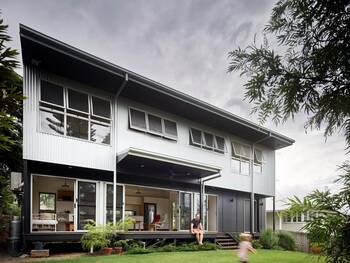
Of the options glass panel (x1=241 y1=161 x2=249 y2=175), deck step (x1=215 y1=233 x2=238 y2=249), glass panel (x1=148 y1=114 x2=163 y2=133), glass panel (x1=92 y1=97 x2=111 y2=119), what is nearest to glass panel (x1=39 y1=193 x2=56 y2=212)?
glass panel (x1=92 y1=97 x2=111 y2=119)

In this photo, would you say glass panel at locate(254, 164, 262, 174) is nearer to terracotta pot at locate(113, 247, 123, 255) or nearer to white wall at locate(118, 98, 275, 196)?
white wall at locate(118, 98, 275, 196)

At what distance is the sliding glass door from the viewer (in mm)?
18688

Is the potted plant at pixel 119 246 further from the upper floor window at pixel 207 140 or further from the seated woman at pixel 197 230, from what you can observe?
the upper floor window at pixel 207 140

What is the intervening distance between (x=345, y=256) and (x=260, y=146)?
23.4 m

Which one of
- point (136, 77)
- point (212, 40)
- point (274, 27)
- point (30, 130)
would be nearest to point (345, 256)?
point (274, 27)

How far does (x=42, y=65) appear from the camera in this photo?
1284 cm

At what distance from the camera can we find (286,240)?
18.7 meters

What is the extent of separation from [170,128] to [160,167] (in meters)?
2.06

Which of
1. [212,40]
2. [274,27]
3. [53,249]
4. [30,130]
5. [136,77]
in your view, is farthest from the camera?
[136,77]

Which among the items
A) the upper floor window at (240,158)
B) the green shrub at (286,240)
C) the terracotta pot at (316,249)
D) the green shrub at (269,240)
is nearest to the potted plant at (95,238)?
the green shrub at (269,240)

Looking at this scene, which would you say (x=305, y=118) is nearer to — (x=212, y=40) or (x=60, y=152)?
(x=212, y=40)

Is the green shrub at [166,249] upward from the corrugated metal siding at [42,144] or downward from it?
downward

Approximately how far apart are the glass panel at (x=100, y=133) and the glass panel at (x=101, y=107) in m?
0.44

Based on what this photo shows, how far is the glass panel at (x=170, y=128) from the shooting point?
1748 cm
